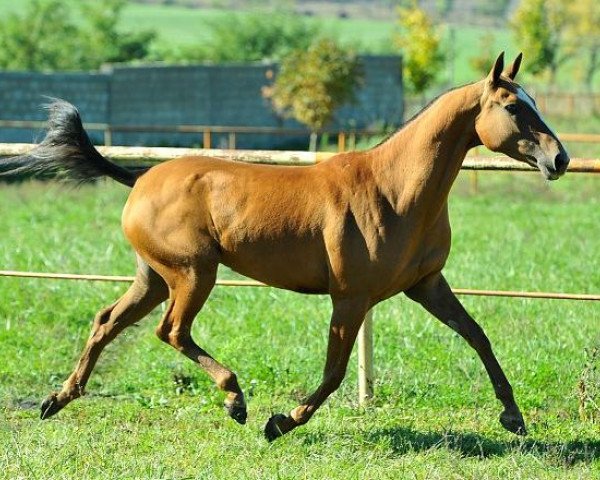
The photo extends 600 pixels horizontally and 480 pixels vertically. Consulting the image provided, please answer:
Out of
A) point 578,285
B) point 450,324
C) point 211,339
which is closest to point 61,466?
point 450,324

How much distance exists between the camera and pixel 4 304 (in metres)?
9.46

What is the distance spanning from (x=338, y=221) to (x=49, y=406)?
1.95m

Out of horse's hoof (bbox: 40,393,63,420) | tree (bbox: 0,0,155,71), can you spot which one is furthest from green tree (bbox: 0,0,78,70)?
horse's hoof (bbox: 40,393,63,420)

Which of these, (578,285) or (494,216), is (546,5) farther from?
(578,285)

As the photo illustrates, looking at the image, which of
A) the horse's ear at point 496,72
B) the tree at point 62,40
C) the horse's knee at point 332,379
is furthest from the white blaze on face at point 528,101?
the tree at point 62,40

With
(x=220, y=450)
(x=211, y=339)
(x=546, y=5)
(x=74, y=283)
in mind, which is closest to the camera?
(x=220, y=450)

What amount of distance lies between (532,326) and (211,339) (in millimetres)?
2335

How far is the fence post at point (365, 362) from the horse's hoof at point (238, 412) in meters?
1.26

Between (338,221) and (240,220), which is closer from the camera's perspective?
(338,221)

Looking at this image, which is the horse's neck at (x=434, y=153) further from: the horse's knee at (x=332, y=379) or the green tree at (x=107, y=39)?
the green tree at (x=107, y=39)

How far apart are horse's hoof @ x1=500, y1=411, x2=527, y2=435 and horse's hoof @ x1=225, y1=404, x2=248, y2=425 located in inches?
54.0

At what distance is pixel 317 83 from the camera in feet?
92.6

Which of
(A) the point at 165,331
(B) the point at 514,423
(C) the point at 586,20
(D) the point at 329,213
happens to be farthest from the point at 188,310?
(C) the point at 586,20

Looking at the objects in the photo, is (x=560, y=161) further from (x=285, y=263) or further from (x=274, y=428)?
(x=274, y=428)
